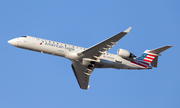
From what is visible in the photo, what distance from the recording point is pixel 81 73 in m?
37.3

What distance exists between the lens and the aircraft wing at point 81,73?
35250mm

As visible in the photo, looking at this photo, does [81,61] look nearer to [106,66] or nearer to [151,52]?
[106,66]

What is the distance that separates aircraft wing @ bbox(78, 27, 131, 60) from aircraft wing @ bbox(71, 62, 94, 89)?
2.53 m

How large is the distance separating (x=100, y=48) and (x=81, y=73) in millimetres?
7411

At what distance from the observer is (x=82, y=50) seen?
3325 cm

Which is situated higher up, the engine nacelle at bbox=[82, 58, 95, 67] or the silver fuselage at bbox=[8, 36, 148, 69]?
the silver fuselage at bbox=[8, 36, 148, 69]

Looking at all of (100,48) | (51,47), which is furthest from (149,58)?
(51,47)

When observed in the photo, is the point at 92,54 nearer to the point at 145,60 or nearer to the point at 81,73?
the point at 81,73

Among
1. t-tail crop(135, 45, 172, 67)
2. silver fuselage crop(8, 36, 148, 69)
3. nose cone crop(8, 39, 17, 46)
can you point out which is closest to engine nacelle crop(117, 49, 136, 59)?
silver fuselage crop(8, 36, 148, 69)

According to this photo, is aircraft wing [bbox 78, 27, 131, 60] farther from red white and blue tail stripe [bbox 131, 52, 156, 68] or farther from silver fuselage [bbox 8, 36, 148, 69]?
red white and blue tail stripe [bbox 131, 52, 156, 68]

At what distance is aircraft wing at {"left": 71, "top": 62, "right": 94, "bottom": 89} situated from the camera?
35.2m

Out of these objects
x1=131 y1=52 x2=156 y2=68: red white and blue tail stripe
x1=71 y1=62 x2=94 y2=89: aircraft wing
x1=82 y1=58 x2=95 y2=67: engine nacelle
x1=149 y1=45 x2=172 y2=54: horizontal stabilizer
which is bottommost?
x1=71 y1=62 x2=94 y2=89: aircraft wing

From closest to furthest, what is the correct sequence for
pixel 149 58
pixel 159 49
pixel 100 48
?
pixel 100 48, pixel 159 49, pixel 149 58

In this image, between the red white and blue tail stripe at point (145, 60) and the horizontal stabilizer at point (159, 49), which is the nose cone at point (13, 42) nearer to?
the red white and blue tail stripe at point (145, 60)
